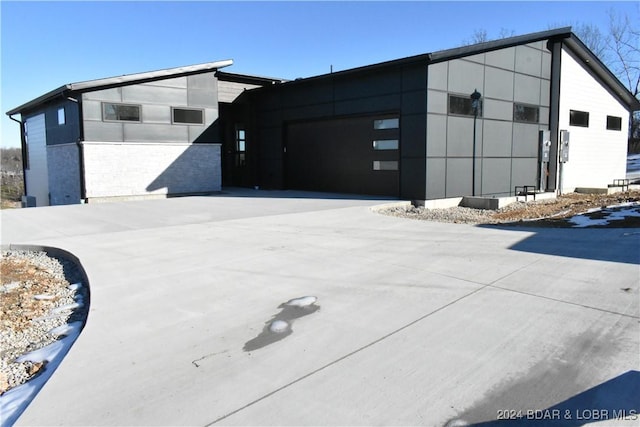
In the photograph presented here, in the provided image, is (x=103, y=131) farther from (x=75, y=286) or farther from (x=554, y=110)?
(x=554, y=110)

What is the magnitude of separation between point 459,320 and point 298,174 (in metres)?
14.6

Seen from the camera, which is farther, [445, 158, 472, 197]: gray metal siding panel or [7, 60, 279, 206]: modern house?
[7, 60, 279, 206]: modern house

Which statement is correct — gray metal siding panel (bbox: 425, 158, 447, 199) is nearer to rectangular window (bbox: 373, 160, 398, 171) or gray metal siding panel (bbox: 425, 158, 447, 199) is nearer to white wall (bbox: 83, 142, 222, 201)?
rectangular window (bbox: 373, 160, 398, 171)

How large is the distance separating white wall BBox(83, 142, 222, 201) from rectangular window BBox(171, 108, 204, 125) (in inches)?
34.3

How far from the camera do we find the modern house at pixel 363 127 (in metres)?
13.9

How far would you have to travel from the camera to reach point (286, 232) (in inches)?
343

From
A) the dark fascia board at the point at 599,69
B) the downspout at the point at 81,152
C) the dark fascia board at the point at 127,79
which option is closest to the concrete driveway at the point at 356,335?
the downspout at the point at 81,152

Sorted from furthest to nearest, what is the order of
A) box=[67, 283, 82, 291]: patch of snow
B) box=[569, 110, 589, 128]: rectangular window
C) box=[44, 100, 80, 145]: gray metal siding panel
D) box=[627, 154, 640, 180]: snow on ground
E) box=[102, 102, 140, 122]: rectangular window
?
box=[627, 154, 640, 180]: snow on ground → box=[569, 110, 589, 128]: rectangular window → box=[44, 100, 80, 145]: gray metal siding panel → box=[102, 102, 140, 122]: rectangular window → box=[67, 283, 82, 291]: patch of snow

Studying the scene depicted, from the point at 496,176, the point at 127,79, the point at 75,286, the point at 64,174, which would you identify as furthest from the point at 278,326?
the point at 64,174

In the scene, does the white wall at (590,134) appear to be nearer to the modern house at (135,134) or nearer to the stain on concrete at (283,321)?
the modern house at (135,134)

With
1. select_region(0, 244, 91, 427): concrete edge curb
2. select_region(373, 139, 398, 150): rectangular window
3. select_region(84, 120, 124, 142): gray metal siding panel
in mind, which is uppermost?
select_region(84, 120, 124, 142): gray metal siding panel

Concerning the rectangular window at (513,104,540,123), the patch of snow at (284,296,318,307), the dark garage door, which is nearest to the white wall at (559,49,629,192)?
the rectangular window at (513,104,540,123)

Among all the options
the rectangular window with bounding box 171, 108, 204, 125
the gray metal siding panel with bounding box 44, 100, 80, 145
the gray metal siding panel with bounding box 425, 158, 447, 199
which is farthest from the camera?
the rectangular window with bounding box 171, 108, 204, 125

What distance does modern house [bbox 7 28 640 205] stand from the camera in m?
13.9
